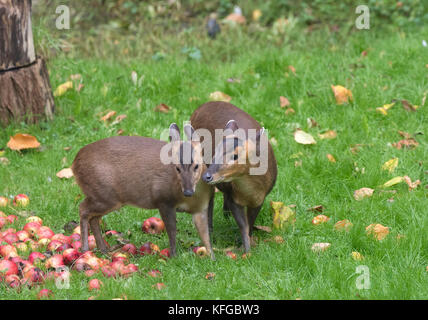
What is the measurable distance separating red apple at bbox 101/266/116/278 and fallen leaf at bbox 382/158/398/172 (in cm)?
258

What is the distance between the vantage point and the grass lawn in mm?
4391

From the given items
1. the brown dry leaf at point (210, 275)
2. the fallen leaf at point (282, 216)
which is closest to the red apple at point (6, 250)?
the brown dry leaf at point (210, 275)

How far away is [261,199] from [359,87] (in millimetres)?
2645

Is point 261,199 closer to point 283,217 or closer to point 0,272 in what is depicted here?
point 283,217

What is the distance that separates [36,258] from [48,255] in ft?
→ 0.60

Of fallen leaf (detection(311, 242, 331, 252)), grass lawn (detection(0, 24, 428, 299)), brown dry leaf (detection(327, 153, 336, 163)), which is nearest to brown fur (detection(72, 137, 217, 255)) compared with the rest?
grass lawn (detection(0, 24, 428, 299))

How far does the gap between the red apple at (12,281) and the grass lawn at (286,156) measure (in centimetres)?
5

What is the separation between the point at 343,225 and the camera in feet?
16.9

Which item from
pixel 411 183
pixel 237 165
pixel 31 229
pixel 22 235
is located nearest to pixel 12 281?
pixel 22 235

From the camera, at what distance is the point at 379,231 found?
5004 millimetres

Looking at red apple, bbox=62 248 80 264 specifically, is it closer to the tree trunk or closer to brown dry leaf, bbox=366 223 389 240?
brown dry leaf, bbox=366 223 389 240

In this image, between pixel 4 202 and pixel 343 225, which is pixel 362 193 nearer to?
pixel 343 225

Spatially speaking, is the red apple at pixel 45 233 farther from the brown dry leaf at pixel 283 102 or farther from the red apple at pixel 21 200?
the brown dry leaf at pixel 283 102
